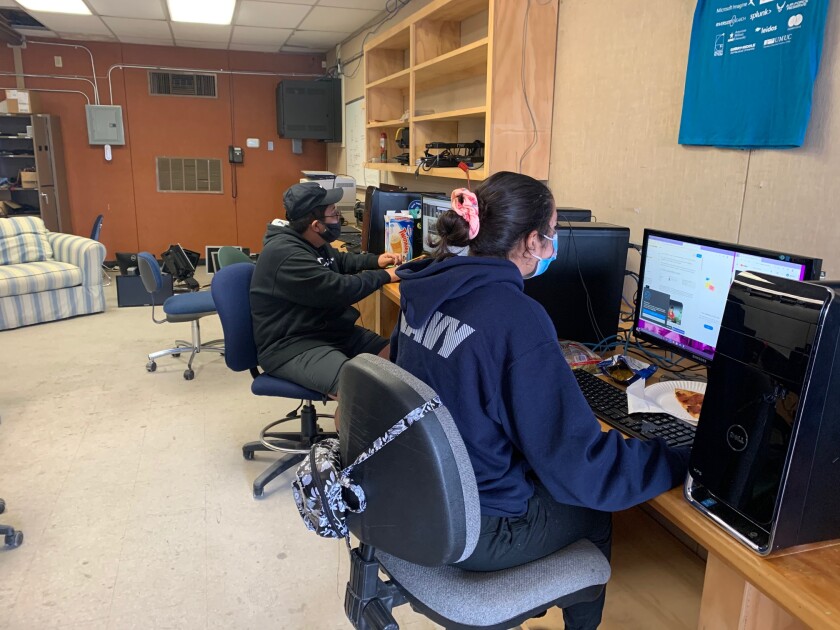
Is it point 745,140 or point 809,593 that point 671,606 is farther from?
point 745,140

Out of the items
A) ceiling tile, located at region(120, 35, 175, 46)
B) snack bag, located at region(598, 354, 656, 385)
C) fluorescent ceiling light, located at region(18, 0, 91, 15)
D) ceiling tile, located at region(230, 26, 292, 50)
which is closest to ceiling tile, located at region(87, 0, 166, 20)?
fluorescent ceiling light, located at region(18, 0, 91, 15)

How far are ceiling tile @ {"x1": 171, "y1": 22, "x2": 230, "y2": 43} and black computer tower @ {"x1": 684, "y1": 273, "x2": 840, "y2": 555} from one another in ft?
20.5

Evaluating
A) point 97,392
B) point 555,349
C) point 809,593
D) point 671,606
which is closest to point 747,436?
point 809,593

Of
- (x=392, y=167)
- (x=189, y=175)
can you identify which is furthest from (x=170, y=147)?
(x=392, y=167)

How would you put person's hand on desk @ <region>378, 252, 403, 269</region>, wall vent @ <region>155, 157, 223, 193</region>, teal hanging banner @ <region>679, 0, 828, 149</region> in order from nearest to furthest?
teal hanging banner @ <region>679, 0, 828, 149</region> < person's hand on desk @ <region>378, 252, 403, 269</region> < wall vent @ <region>155, 157, 223, 193</region>

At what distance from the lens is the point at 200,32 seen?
20.7ft

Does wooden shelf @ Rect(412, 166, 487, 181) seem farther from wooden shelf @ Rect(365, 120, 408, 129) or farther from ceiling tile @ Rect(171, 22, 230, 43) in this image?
ceiling tile @ Rect(171, 22, 230, 43)

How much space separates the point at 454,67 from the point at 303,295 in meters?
1.68

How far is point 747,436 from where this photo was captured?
2.97 feet

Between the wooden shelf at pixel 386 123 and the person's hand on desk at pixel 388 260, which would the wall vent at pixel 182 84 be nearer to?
the wooden shelf at pixel 386 123

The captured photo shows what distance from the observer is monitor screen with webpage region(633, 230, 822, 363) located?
1425mm

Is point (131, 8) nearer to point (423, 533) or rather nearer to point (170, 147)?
point (170, 147)

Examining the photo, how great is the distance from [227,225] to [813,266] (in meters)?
7.24

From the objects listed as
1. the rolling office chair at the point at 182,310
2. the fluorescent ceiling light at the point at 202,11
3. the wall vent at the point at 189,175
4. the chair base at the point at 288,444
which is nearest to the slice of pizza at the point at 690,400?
the chair base at the point at 288,444
